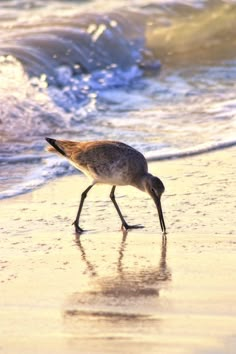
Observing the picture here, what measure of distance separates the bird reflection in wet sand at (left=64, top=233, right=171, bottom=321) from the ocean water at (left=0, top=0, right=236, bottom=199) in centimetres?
192

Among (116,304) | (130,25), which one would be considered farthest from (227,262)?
(130,25)

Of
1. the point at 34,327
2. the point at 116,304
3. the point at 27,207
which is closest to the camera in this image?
the point at 34,327

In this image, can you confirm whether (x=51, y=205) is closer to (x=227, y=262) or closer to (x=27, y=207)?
(x=27, y=207)

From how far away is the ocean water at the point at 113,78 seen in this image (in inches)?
359

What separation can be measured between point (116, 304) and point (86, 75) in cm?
835

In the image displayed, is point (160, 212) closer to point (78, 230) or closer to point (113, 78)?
point (78, 230)

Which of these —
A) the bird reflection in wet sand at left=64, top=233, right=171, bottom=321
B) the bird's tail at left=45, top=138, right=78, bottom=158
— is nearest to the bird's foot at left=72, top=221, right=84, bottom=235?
the bird reflection in wet sand at left=64, top=233, right=171, bottom=321

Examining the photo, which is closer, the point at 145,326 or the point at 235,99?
the point at 145,326

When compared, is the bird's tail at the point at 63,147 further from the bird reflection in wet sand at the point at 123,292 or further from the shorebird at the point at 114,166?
the bird reflection in wet sand at the point at 123,292

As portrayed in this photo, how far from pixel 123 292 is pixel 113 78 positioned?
7923 mm

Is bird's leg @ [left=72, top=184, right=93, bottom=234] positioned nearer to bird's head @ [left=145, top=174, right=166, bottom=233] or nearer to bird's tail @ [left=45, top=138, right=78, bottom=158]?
bird's tail @ [left=45, top=138, right=78, bottom=158]

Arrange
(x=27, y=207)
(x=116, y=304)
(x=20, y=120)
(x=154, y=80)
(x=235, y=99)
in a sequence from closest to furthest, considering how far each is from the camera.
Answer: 1. (x=116, y=304)
2. (x=27, y=207)
3. (x=20, y=120)
4. (x=235, y=99)
5. (x=154, y=80)

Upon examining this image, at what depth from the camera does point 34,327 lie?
4.77 metres

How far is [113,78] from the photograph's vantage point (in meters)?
13.0
